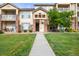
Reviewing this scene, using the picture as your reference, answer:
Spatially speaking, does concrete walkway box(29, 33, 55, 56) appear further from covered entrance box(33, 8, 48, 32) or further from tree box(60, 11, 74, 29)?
tree box(60, 11, 74, 29)

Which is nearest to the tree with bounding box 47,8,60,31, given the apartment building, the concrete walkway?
the apartment building

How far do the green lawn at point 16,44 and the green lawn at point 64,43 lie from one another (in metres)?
0.28

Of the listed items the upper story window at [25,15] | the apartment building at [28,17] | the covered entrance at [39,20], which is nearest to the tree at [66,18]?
the apartment building at [28,17]

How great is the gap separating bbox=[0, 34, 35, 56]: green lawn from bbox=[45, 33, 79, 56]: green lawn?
284mm

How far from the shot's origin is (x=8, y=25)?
4.30 meters

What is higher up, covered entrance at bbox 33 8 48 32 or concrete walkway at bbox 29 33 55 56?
covered entrance at bbox 33 8 48 32

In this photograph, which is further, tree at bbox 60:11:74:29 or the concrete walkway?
tree at bbox 60:11:74:29

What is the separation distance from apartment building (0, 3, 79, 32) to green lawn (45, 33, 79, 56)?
133 mm

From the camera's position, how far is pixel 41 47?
4.15 metres

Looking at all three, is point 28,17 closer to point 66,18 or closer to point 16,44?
point 16,44

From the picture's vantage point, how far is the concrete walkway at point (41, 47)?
13.4 ft

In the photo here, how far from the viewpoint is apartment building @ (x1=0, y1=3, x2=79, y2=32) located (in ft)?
14.0

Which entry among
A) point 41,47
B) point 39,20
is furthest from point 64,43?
point 39,20

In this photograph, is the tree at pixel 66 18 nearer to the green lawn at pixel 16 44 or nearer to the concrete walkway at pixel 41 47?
the concrete walkway at pixel 41 47
